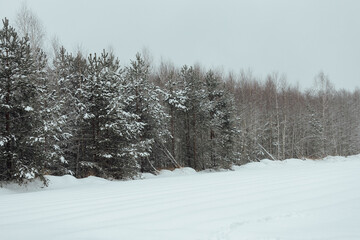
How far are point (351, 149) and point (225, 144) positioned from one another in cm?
3118

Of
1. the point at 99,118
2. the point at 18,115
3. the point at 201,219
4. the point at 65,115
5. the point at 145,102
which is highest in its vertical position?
the point at 145,102

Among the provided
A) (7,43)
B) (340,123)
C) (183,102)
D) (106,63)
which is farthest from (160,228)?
(340,123)

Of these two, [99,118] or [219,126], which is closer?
[99,118]

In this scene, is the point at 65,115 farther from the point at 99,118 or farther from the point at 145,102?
the point at 145,102

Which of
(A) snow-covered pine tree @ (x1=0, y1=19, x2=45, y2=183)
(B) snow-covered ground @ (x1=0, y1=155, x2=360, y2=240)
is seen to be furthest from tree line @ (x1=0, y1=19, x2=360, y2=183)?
(B) snow-covered ground @ (x1=0, y1=155, x2=360, y2=240)

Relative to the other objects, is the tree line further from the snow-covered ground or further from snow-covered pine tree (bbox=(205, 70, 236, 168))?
the snow-covered ground

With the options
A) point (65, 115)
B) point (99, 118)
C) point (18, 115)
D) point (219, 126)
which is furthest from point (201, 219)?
point (219, 126)

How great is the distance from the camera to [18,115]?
9.91m

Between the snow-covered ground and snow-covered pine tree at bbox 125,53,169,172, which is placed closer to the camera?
the snow-covered ground

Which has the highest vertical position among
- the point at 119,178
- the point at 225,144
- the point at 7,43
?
the point at 7,43

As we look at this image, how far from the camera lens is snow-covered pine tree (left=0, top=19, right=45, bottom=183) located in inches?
366

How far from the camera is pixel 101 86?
13180 millimetres

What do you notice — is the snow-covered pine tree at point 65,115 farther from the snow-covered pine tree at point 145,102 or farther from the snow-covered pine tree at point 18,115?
the snow-covered pine tree at point 145,102

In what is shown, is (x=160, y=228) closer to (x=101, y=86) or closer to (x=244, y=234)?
(x=244, y=234)
